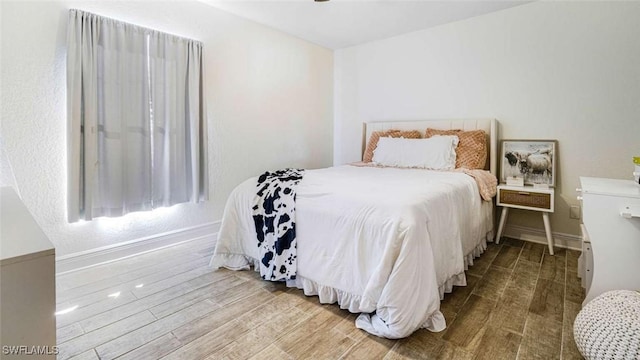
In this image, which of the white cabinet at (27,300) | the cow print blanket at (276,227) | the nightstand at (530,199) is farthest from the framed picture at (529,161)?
the white cabinet at (27,300)

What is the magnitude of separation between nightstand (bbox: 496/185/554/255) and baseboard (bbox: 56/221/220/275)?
2971 millimetres

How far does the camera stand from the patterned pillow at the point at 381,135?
11.8 feet

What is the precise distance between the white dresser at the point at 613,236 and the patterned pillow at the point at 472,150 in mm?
1332

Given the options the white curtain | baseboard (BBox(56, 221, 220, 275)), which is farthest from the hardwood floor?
the white curtain

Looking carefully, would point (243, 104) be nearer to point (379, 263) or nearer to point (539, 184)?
point (379, 263)

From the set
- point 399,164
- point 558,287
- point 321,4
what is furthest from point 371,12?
point 558,287

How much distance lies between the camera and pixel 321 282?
1.88m

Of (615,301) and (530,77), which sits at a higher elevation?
(530,77)

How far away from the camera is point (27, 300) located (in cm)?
73

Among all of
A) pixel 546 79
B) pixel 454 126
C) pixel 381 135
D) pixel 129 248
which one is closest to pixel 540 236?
pixel 454 126

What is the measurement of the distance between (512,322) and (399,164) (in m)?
1.93

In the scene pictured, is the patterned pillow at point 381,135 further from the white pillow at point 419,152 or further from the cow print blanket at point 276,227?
the cow print blanket at point 276,227

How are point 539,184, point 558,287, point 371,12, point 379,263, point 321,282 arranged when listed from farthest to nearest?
point 371,12
point 539,184
point 558,287
point 321,282
point 379,263

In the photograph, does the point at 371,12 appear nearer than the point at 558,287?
No
